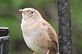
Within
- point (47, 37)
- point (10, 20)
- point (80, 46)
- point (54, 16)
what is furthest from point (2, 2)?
point (47, 37)

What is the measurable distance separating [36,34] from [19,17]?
2956mm

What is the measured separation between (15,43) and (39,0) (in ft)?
2.41

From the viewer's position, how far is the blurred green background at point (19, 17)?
6848 mm

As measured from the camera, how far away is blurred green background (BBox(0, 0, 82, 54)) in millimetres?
6848

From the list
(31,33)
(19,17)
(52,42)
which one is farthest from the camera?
(19,17)

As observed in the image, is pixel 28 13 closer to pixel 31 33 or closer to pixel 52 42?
pixel 31 33

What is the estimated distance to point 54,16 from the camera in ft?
23.5

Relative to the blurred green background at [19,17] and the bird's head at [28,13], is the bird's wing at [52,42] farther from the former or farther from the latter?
the blurred green background at [19,17]

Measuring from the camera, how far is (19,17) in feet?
23.1

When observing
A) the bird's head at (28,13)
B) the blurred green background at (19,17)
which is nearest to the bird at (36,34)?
the bird's head at (28,13)

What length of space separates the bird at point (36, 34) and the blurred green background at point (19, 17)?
2502mm

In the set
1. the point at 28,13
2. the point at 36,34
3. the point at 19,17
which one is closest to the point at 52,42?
the point at 36,34

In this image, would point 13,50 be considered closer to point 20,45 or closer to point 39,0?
point 20,45

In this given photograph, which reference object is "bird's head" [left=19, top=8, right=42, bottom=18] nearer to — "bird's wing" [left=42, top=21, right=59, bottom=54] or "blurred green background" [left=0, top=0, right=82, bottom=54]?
"bird's wing" [left=42, top=21, right=59, bottom=54]
